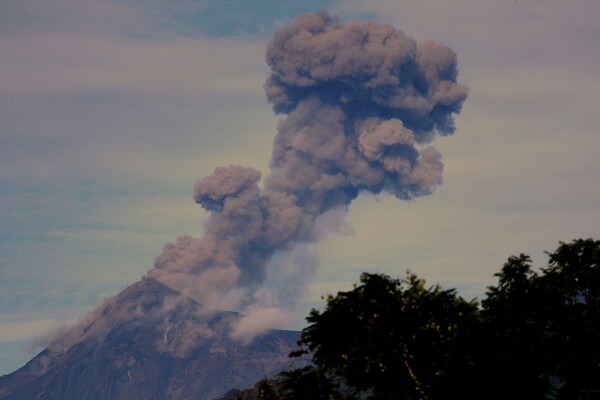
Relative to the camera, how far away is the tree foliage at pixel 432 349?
179 ft

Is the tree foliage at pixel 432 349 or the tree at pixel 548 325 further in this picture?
the tree at pixel 548 325

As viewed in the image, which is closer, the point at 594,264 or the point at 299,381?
the point at 299,381

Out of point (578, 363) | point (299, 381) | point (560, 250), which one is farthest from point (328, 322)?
point (560, 250)

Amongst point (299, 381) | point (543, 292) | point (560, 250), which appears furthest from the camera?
point (560, 250)

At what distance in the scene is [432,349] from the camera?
5697 cm

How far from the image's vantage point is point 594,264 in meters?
71.2

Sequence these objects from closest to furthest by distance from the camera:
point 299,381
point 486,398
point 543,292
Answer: point 299,381 < point 486,398 < point 543,292

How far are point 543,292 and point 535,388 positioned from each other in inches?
405

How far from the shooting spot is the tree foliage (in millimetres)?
54594

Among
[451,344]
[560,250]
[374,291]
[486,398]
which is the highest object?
[560,250]

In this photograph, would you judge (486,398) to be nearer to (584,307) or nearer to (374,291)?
(374,291)

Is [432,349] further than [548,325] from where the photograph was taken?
No

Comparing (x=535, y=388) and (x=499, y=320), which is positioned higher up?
(x=499, y=320)

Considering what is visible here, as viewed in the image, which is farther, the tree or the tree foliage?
the tree
